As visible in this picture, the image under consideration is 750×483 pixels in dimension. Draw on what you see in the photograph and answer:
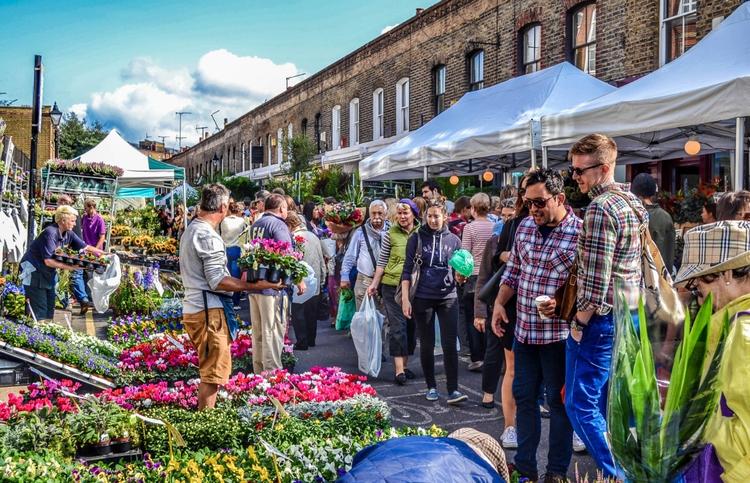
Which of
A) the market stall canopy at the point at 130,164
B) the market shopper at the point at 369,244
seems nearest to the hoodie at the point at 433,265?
the market shopper at the point at 369,244

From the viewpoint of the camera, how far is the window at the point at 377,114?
26.3m

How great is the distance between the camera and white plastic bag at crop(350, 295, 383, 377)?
7.91m

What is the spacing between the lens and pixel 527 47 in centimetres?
1759

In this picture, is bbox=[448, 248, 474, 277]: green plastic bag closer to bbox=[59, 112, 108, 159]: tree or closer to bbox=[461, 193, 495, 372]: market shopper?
bbox=[461, 193, 495, 372]: market shopper

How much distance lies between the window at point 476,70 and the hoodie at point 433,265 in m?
13.3

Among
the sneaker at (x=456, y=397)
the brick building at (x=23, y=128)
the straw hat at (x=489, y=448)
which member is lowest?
the sneaker at (x=456, y=397)

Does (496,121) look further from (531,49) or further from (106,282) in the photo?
(531,49)

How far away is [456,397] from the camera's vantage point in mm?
6723

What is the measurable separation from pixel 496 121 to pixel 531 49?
7126 millimetres

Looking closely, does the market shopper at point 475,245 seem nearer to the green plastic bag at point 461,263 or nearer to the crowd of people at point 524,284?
the crowd of people at point 524,284

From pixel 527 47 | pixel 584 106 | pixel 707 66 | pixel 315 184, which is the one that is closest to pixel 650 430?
pixel 707 66

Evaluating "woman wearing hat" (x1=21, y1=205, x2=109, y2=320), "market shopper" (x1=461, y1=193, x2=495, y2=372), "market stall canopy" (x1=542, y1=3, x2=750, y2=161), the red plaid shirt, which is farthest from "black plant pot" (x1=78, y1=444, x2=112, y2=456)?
"market stall canopy" (x1=542, y1=3, x2=750, y2=161)

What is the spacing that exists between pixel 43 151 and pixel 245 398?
40290 millimetres

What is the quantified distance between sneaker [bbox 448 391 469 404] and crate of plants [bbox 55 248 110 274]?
Result: 18.0ft
